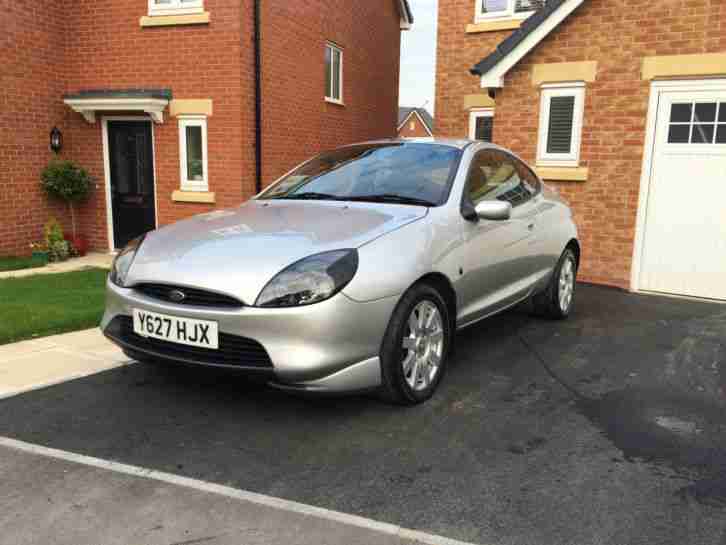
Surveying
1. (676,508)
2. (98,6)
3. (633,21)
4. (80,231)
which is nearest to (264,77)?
(98,6)

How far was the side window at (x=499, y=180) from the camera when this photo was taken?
472 centimetres

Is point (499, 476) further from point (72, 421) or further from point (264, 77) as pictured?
point (264, 77)

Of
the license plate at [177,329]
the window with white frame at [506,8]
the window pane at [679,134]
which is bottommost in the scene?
the license plate at [177,329]

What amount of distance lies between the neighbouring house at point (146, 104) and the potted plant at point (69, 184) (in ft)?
0.47

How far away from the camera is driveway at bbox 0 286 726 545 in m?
2.79

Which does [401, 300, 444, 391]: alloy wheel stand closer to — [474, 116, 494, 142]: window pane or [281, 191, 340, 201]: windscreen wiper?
[281, 191, 340, 201]: windscreen wiper

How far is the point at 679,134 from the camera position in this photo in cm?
784

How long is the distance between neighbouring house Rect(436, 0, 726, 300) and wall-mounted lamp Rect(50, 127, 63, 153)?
6.71 meters

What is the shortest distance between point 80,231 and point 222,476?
9.26 metres

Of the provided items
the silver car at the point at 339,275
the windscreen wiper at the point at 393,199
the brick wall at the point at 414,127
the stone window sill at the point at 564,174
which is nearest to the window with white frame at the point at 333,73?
the stone window sill at the point at 564,174

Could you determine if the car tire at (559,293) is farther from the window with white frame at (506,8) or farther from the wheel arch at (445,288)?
the window with white frame at (506,8)

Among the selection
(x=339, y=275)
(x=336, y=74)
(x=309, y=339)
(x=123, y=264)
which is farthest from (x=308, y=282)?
(x=336, y=74)

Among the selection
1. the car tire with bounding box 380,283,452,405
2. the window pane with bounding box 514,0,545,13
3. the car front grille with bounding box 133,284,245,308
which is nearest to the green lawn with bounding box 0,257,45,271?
the car front grille with bounding box 133,284,245,308

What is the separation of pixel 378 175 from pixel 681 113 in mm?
5001
